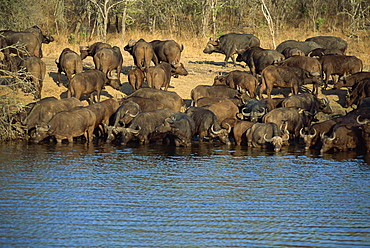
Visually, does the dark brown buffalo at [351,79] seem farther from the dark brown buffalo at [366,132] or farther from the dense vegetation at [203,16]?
the dense vegetation at [203,16]

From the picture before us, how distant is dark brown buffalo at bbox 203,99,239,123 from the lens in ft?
59.2

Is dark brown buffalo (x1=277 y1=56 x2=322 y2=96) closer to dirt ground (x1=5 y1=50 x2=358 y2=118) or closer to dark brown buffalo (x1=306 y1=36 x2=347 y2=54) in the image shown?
dirt ground (x1=5 y1=50 x2=358 y2=118)

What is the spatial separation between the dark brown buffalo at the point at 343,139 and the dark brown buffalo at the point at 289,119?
1702 mm

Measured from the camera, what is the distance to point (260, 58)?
23547 millimetres

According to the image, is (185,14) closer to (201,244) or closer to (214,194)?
(214,194)

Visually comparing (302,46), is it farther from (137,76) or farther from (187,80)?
(137,76)

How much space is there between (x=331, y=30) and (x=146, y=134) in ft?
80.3

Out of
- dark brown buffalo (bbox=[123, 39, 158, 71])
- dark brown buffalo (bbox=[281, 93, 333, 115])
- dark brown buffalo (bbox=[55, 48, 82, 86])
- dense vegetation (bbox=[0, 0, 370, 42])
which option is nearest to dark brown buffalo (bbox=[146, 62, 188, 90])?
dark brown buffalo (bbox=[123, 39, 158, 71])

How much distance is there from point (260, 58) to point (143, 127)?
8.72 m

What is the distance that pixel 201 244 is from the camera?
8023mm

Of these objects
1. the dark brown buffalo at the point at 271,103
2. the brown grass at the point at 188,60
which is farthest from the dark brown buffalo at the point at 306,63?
the dark brown buffalo at the point at 271,103

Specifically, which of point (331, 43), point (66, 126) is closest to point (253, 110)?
point (66, 126)

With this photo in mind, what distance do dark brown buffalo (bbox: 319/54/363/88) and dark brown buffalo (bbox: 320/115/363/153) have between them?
6.97 metres

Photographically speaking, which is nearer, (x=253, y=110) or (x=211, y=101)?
(x=253, y=110)
